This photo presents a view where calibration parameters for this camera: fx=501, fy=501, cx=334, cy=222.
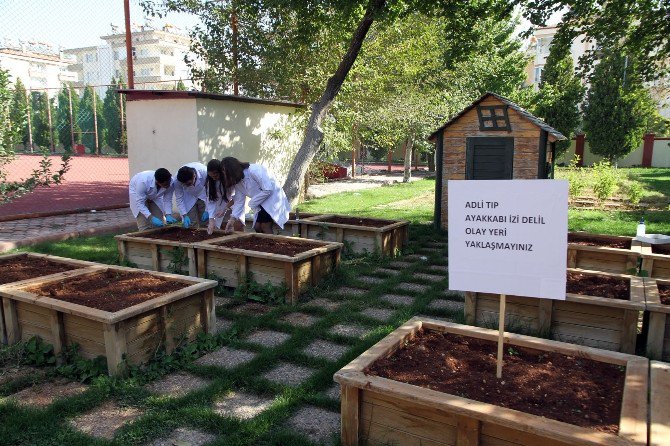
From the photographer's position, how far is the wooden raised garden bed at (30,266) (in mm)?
4797

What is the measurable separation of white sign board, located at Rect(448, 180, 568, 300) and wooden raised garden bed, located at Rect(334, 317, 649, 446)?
0.53 metres

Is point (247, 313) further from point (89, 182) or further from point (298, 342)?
point (89, 182)

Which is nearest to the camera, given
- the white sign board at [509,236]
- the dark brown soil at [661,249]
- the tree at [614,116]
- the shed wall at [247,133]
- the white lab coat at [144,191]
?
the white sign board at [509,236]

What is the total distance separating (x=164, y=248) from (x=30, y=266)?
155 centimetres

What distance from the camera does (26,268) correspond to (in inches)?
202

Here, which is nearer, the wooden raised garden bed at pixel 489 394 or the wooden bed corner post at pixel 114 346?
the wooden raised garden bed at pixel 489 394

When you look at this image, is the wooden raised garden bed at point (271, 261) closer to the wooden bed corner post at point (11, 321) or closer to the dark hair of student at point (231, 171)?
the dark hair of student at point (231, 171)

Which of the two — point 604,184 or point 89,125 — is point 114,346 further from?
point 89,125

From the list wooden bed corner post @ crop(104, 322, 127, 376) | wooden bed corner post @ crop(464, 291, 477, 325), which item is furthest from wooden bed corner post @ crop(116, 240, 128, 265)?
wooden bed corner post @ crop(464, 291, 477, 325)

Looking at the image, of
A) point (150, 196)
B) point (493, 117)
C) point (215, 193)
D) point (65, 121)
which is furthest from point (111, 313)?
point (65, 121)

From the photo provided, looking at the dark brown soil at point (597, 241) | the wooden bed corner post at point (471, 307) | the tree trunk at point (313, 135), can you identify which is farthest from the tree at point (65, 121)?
the wooden bed corner post at point (471, 307)

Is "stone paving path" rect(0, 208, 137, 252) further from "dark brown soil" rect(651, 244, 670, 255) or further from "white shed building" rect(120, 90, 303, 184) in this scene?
"dark brown soil" rect(651, 244, 670, 255)

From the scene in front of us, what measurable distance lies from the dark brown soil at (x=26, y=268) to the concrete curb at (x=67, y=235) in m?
2.68

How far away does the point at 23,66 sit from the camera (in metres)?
35.2
